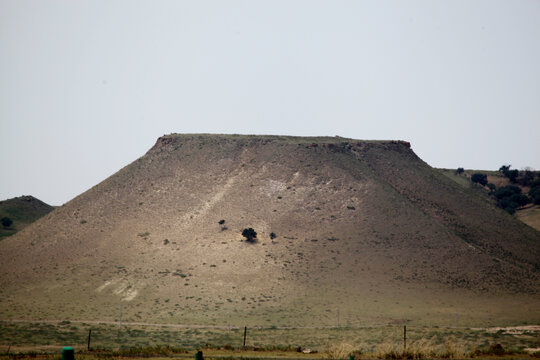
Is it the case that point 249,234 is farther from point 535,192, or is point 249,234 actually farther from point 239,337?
point 535,192

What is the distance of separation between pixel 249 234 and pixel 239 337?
33.2 metres

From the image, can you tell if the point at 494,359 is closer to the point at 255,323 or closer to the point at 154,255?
the point at 255,323

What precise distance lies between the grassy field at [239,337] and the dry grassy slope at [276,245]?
694 centimetres

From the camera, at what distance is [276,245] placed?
85.4m

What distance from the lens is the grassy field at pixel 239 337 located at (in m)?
45.2

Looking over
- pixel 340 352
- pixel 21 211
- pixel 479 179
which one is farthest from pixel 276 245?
pixel 479 179

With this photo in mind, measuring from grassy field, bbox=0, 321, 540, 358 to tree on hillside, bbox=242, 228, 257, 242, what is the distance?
26180 millimetres

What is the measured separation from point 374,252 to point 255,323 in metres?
25.8

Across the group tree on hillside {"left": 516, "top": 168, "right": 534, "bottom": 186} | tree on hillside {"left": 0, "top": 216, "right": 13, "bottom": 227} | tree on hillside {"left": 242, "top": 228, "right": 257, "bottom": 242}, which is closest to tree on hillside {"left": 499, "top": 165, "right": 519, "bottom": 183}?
tree on hillside {"left": 516, "top": 168, "right": 534, "bottom": 186}

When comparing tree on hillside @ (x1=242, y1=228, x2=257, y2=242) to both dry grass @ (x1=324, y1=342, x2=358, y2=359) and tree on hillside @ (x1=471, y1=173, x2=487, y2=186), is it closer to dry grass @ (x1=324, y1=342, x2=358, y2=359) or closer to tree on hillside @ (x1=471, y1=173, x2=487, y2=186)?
dry grass @ (x1=324, y1=342, x2=358, y2=359)

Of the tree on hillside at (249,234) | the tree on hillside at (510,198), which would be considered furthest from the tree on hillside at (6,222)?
the tree on hillside at (510,198)

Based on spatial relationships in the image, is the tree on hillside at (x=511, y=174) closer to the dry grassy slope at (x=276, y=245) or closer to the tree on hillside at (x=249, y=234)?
the dry grassy slope at (x=276, y=245)

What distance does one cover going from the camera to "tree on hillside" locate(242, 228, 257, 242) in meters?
85.4

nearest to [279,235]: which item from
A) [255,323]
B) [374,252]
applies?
[374,252]
